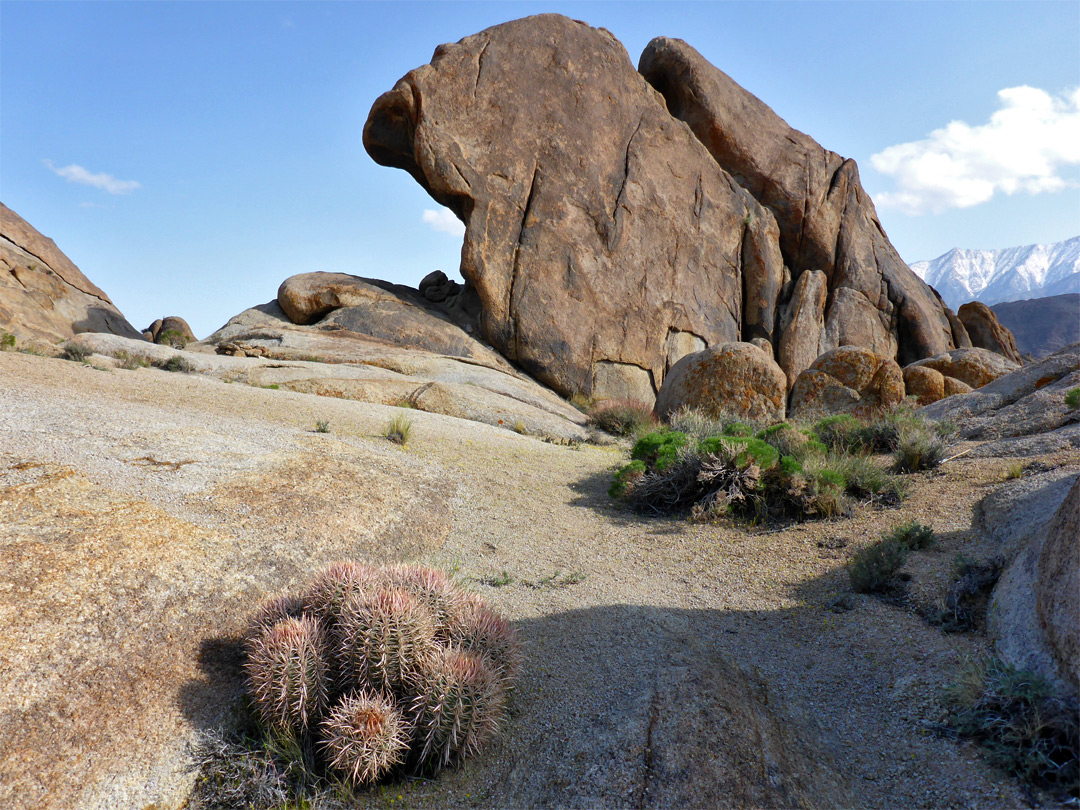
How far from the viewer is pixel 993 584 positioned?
4398 mm

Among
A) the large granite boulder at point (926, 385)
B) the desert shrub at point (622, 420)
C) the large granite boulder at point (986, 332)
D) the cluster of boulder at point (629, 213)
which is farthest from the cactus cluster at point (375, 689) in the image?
the large granite boulder at point (986, 332)

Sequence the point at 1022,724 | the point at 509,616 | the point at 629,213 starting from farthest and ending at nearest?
the point at 629,213 → the point at 509,616 → the point at 1022,724

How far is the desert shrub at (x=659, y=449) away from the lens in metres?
7.95

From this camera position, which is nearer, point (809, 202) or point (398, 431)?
point (398, 431)

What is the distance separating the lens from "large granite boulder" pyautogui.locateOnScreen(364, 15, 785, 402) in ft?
63.1

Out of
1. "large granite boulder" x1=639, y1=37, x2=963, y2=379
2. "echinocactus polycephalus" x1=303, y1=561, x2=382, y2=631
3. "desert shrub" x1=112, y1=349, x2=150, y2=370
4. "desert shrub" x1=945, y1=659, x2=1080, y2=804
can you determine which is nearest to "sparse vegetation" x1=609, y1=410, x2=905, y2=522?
"desert shrub" x1=945, y1=659, x2=1080, y2=804

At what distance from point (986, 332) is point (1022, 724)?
3013 cm

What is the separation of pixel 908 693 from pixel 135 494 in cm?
555

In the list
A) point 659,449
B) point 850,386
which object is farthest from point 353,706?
point 850,386

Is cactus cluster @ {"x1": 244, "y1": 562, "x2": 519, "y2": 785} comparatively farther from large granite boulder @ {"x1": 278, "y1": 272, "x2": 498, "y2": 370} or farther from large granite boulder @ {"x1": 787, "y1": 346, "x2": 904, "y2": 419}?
large granite boulder @ {"x1": 278, "y1": 272, "x2": 498, "y2": 370}

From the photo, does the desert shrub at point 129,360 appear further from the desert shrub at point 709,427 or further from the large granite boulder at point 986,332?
the large granite boulder at point 986,332

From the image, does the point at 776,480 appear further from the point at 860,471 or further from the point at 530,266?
the point at 530,266

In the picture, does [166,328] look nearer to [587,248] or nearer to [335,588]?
[587,248]

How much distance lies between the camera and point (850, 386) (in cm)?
1361
